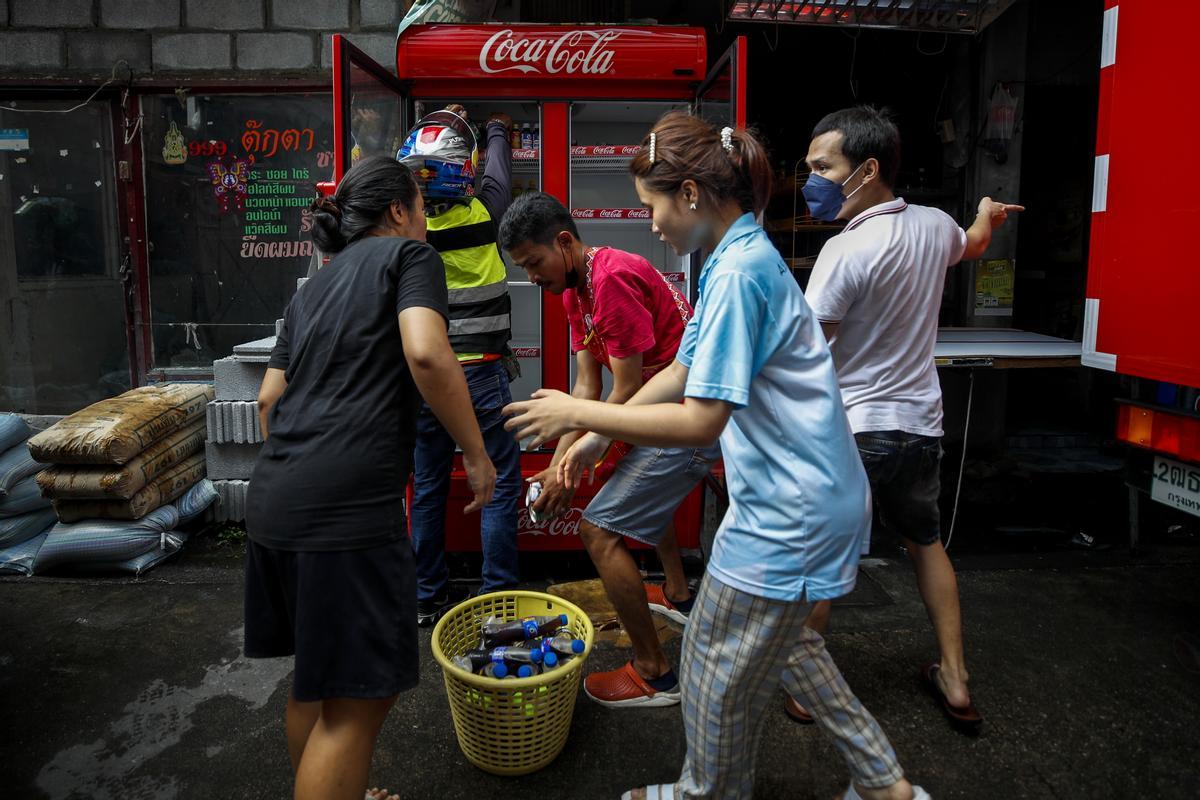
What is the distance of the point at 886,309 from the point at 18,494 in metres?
3.98

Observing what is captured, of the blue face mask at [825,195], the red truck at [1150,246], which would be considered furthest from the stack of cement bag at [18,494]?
the red truck at [1150,246]

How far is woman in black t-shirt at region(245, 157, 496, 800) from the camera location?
165 cm

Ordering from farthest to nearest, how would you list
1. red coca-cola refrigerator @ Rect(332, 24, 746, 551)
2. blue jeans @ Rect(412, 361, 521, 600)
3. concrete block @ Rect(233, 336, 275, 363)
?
concrete block @ Rect(233, 336, 275, 363) < red coca-cola refrigerator @ Rect(332, 24, 746, 551) < blue jeans @ Rect(412, 361, 521, 600)

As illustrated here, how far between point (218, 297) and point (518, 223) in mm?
3026

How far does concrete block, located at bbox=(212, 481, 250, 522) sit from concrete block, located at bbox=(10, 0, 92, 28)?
9.16 feet

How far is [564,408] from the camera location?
56.3 inches

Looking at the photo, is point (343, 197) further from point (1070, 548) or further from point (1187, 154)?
point (1070, 548)

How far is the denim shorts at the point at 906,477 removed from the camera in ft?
7.61

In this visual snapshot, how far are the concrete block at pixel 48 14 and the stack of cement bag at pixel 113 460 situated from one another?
2.29m

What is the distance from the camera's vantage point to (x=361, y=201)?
1.90 metres

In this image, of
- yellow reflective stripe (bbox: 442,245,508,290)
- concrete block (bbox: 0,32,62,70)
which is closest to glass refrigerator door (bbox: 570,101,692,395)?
yellow reflective stripe (bbox: 442,245,508,290)

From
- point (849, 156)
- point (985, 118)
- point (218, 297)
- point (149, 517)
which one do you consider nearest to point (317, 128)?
point (218, 297)

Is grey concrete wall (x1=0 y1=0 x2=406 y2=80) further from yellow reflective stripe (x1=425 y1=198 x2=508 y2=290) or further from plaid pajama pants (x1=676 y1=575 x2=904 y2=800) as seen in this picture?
plaid pajama pants (x1=676 y1=575 x2=904 y2=800)

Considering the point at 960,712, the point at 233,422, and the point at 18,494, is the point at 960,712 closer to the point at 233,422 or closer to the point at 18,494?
the point at 233,422
